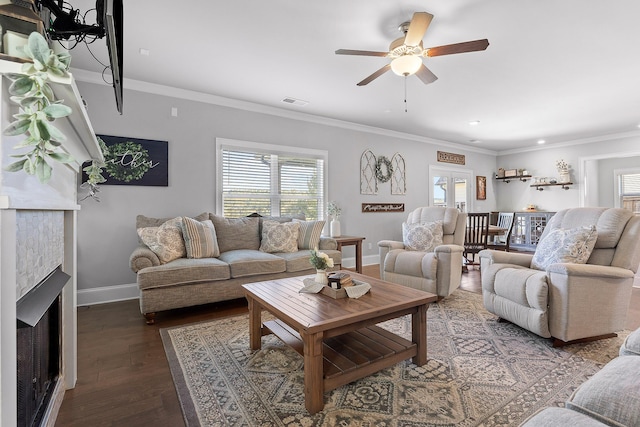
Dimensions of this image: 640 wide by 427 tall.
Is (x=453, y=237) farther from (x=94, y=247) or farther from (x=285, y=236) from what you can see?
(x=94, y=247)

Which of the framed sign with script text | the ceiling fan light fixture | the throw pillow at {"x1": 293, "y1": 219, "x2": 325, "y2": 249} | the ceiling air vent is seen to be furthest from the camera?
the ceiling air vent

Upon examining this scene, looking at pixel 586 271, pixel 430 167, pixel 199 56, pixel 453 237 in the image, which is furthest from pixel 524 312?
pixel 430 167

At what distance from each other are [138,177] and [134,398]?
2661 mm

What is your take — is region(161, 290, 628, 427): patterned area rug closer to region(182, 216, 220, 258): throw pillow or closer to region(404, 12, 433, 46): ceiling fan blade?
region(182, 216, 220, 258): throw pillow

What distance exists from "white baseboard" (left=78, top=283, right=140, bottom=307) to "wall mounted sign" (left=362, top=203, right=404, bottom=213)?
3724 mm

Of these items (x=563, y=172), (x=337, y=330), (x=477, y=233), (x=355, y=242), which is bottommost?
(x=337, y=330)

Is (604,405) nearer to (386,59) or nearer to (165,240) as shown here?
(386,59)

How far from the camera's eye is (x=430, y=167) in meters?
6.64

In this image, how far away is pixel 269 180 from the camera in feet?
15.1

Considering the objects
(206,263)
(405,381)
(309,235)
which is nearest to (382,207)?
(309,235)

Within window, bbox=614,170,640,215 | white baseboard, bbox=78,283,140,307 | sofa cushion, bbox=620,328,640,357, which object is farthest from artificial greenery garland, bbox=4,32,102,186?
window, bbox=614,170,640,215

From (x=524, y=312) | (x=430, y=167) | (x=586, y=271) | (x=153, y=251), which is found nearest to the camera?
(x=586, y=271)

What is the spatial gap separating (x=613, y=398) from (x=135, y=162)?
165 inches

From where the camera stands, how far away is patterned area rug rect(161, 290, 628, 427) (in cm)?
151
